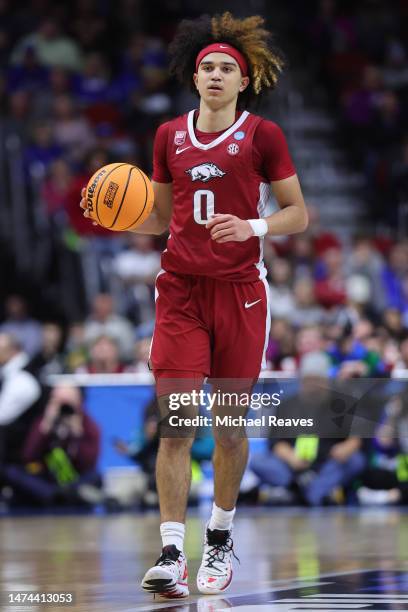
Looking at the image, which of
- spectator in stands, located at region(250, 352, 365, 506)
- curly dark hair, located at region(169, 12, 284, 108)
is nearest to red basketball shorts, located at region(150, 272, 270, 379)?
curly dark hair, located at region(169, 12, 284, 108)

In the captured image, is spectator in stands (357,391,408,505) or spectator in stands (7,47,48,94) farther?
spectator in stands (7,47,48,94)

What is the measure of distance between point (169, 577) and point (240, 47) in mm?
2631

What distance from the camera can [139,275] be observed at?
16453 mm

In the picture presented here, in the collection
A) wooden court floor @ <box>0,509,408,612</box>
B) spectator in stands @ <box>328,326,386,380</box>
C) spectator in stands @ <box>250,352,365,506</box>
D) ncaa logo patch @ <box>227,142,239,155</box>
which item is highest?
ncaa logo patch @ <box>227,142,239,155</box>

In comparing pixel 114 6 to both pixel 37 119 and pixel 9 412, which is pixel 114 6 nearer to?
pixel 37 119

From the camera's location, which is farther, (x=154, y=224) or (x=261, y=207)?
(x=154, y=224)

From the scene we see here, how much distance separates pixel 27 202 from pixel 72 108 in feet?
5.97

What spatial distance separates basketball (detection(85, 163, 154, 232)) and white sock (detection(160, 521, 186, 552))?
4.76 feet

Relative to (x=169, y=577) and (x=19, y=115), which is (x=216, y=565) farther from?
(x=19, y=115)

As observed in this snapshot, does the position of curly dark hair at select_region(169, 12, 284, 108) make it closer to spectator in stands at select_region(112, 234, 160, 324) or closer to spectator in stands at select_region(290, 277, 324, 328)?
spectator in stands at select_region(290, 277, 324, 328)

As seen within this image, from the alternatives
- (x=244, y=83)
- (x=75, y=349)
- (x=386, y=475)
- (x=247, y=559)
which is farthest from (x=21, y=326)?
(x=244, y=83)

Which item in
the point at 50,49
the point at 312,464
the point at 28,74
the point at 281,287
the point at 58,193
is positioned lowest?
the point at 312,464

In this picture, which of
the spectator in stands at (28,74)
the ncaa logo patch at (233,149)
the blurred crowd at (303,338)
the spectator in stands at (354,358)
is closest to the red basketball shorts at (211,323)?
the ncaa logo patch at (233,149)

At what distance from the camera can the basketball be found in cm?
703
